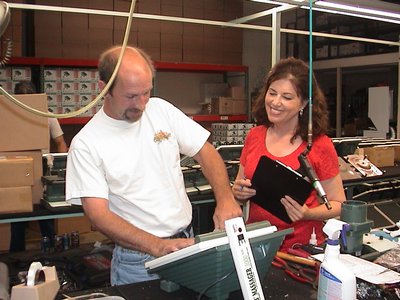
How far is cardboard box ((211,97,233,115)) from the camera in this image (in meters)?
5.34

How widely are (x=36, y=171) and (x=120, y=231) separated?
1.43 metres

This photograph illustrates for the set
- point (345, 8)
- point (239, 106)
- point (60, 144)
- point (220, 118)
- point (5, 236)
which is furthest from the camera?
point (239, 106)

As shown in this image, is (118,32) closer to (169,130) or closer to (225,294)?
(169,130)

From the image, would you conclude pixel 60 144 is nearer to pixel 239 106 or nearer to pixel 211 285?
pixel 239 106

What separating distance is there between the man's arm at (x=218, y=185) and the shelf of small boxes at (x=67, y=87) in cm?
278

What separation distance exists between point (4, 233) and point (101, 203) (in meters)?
2.51

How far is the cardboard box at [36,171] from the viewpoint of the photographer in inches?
95.3

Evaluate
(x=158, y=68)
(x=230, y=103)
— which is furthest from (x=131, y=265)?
(x=230, y=103)

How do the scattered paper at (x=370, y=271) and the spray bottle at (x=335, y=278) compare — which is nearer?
the spray bottle at (x=335, y=278)

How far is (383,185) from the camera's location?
3.37 metres

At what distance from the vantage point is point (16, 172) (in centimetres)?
225

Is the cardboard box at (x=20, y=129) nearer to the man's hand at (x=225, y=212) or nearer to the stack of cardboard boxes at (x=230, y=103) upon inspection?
the man's hand at (x=225, y=212)

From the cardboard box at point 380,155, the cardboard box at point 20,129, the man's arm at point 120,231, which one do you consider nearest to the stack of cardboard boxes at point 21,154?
the cardboard box at point 20,129

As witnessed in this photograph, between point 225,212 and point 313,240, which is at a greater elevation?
point 225,212
